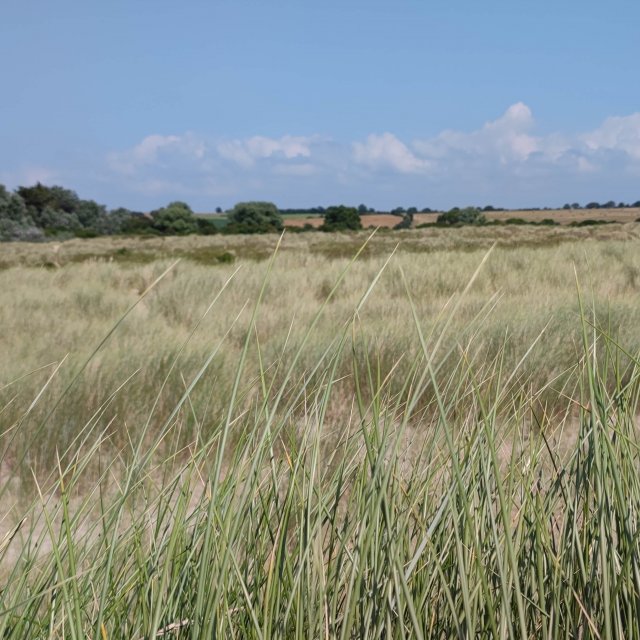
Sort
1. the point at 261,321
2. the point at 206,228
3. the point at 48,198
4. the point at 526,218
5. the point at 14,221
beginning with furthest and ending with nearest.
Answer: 1. the point at 48,198
2. the point at 526,218
3. the point at 206,228
4. the point at 14,221
5. the point at 261,321

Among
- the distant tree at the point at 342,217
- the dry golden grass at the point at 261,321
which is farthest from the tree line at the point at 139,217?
the dry golden grass at the point at 261,321

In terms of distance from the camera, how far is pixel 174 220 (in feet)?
189

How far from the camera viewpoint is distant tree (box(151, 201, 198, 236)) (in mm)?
56250

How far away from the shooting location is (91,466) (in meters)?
2.88

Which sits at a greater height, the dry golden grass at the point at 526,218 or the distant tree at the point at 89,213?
Result: the distant tree at the point at 89,213

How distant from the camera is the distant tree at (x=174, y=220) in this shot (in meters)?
56.2

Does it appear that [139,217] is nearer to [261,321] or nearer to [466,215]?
[466,215]

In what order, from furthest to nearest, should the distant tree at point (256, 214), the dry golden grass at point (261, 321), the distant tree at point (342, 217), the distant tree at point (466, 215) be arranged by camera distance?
the distant tree at point (256, 214) < the distant tree at point (466, 215) < the distant tree at point (342, 217) < the dry golden grass at point (261, 321)

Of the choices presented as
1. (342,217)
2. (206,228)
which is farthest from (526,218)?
(206,228)

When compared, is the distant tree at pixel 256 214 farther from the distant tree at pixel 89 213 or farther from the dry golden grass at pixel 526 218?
the distant tree at pixel 89 213

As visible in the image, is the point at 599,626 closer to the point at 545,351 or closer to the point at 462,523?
the point at 462,523

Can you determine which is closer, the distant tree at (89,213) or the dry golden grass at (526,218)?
the dry golden grass at (526,218)

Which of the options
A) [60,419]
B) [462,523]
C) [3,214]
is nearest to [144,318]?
Result: [60,419]

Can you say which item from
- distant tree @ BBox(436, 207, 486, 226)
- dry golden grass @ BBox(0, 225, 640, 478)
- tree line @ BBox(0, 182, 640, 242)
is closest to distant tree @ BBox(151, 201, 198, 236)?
tree line @ BBox(0, 182, 640, 242)
